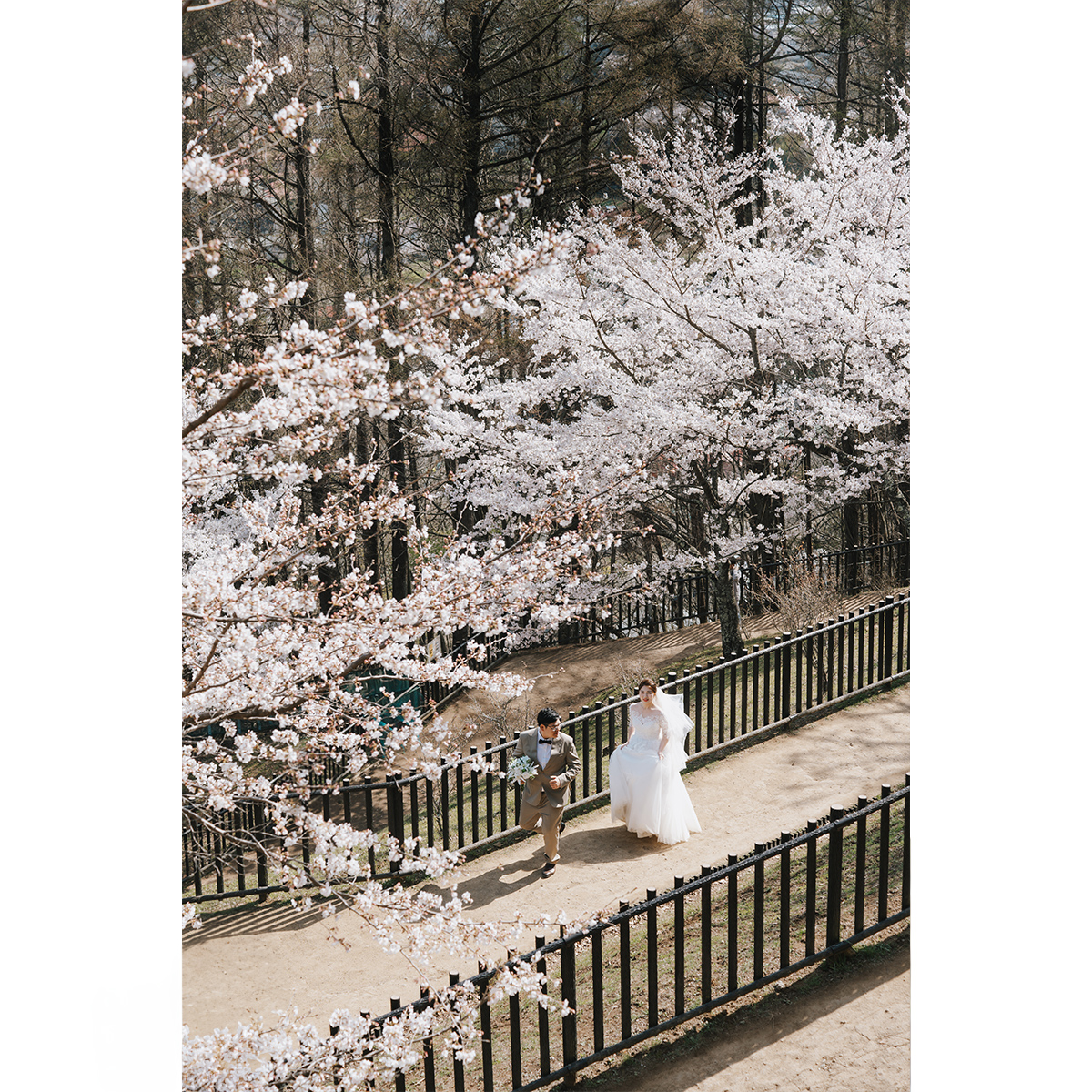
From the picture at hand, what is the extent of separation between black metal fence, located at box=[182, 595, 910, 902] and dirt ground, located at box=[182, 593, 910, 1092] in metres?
0.13

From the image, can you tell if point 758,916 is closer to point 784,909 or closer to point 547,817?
point 784,909

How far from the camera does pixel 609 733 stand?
377cm

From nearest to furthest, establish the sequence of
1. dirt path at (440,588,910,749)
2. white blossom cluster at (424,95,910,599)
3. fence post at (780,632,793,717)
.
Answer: dirt path at (440,588,910,749) → fence post at (780,632,793,717) → white blossom cluster at (424,95,910,599)

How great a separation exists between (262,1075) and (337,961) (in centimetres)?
114

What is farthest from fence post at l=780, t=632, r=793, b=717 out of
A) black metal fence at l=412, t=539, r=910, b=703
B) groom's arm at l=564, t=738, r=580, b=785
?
groom's arm at l=564, t=738, r=580, b=785

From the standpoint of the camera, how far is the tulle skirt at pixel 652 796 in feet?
11.8

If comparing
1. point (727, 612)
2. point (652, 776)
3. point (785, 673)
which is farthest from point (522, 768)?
point (727, 612)

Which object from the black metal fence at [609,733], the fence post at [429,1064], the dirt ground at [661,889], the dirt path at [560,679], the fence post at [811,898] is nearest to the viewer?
the fence post at [429,1064]

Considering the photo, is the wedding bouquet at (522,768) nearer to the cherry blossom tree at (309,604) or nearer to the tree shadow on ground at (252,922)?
the cherry blossom tree at (309,604)

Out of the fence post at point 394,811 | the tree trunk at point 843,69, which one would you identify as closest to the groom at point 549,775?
the fence post at point 394,811

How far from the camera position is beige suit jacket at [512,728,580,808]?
3.51 meters

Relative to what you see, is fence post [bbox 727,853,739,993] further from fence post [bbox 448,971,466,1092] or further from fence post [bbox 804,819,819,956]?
fence post [bbox 448,971,466,1092]

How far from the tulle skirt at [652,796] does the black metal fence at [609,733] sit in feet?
0.41

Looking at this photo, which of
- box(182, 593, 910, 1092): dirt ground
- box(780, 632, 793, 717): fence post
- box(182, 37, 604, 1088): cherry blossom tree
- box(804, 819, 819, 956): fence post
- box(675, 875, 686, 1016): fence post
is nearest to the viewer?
box(182, 37, 604, 1088): cherry blossom tree
